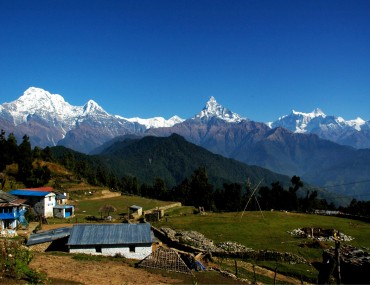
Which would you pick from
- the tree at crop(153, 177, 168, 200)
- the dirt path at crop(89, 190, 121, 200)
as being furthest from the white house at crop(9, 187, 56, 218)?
the tree at crop(153, 177, 168, 200)

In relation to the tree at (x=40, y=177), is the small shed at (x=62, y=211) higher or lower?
lower

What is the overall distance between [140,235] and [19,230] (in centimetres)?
2380

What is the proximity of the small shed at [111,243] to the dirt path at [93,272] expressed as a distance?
4.07m

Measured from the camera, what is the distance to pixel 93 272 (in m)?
32.6

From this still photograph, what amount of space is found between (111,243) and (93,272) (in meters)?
9.10

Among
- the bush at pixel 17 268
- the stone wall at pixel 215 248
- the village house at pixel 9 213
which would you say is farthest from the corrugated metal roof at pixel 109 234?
the village house at pixel 9 213

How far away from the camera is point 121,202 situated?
97375 millimetres

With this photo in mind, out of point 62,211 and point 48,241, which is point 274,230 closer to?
point 48,241

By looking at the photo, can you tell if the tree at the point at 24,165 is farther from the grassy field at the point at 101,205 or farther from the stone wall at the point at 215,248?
the stone wall at the point at 215,248

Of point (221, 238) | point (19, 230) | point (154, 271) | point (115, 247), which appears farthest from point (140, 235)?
point (19, 230)

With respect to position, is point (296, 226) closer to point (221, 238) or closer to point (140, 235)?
point (221, 238)

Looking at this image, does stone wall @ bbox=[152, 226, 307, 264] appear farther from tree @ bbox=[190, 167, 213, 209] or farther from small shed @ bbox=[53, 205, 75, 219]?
tree @ bbox=[190, 167, 213, 209]

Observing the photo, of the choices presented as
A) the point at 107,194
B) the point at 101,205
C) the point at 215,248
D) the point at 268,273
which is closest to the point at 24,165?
the point at 107,194

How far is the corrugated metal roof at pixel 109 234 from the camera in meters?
42.0
